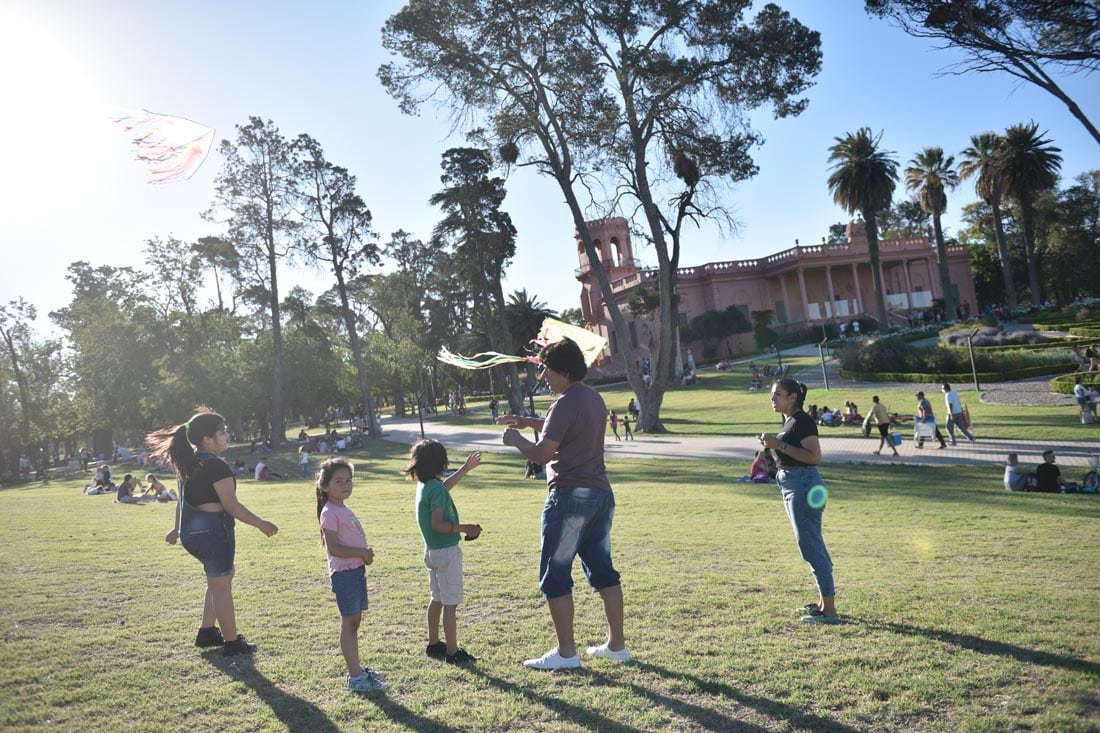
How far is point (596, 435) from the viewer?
444cm

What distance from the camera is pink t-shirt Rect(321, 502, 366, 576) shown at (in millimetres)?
4434

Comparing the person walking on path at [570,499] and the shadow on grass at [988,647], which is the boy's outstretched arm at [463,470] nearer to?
the person walking on path at [570,499]

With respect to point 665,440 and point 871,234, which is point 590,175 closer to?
point 665,440

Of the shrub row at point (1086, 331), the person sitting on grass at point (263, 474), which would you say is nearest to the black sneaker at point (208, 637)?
the person sitting on grass at point (263, 474)

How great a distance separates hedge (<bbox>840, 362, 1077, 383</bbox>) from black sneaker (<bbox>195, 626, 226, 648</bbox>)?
29.7 m

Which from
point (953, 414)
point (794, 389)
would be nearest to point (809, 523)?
point (794, 389)

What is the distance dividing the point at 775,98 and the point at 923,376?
13.9 m

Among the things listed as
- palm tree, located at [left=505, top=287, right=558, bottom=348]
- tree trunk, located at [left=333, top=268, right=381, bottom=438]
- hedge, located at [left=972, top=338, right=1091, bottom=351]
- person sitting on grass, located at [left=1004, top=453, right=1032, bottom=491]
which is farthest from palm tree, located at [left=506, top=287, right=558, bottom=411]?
person sitting on grass, located at [left=1004, top=453, right=1032, bottom=491]

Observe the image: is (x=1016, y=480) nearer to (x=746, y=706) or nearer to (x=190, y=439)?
(x=746, y=706)

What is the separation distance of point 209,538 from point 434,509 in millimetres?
1565

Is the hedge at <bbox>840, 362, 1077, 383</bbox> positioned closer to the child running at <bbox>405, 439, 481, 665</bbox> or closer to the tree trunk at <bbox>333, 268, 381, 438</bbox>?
the tree trunk at <bbox>333, 268, 381, 438</bbox>

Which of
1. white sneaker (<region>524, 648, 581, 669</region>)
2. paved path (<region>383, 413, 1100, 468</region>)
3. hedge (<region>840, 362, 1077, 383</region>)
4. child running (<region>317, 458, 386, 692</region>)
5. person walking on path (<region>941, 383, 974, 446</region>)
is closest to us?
child running (<region>317, 458, 386, 692</region>)

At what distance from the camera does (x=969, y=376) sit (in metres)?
29.1

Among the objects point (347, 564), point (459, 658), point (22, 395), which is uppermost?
point (22, 395)
